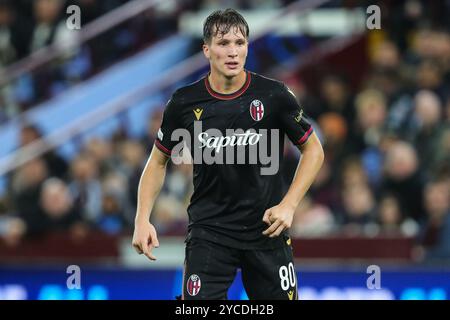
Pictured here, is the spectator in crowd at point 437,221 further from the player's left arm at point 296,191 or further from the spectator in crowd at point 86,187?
the player's left arm at point 296,191

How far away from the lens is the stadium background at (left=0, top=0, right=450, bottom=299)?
10.0 m

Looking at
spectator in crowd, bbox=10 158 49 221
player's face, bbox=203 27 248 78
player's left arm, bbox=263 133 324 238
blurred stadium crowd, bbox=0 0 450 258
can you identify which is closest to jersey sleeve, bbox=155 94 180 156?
player's face, bbox=203 27 248 78

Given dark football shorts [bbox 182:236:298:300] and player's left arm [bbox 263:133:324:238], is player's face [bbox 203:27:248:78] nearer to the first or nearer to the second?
player's left arm [bbox 263:133:324:238]

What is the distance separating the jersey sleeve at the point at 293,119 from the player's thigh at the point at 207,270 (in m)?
0.75

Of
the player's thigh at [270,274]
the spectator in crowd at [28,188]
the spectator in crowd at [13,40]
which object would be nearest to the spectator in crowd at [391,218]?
the spectator in crowd at [28,188]

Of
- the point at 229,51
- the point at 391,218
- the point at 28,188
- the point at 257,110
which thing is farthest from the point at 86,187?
the point at 229,51

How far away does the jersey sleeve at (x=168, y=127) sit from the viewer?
6.54 metres

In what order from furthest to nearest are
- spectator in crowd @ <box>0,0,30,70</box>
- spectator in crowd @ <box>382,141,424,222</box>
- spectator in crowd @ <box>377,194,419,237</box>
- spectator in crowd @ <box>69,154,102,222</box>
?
spectator in crowd @ <box>0,0,30,70</box> → spectator in crowd @ <box>69,154,102,222</box> → spectator in crowd @ <box>382,141,424,222</box> → spectator in crowd @ <box>377,194,419,237</box>

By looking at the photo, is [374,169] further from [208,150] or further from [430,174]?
[208,150]

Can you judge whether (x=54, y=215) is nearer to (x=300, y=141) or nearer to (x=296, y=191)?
(x=300, y=141)

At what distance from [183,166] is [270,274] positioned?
17.6 feet

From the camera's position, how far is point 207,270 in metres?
6.39

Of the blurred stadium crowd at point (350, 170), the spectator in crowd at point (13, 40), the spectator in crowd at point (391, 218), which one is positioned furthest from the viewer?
the spectator in crowd at point (13, 40)

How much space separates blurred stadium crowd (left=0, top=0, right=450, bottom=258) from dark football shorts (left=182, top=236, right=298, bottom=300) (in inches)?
155
